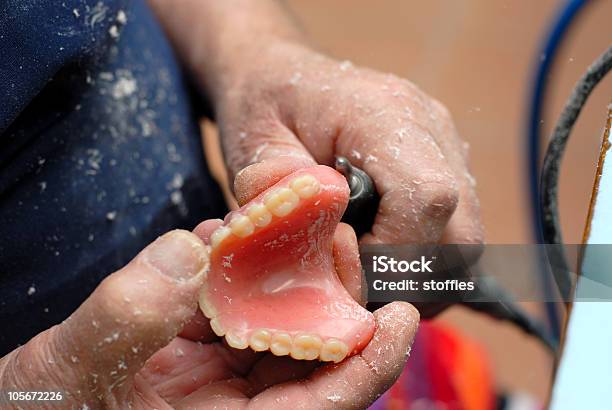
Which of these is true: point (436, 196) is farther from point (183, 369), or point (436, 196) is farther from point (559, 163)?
point (183, 369)

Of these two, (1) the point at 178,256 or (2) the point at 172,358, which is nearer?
(1) the point at 178,256

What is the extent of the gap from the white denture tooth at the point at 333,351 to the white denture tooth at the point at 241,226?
0.09m

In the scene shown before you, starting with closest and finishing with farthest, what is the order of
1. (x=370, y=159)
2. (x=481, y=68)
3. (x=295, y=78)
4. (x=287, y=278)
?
(x=287, y=278) → (x=370, y=159) → (x=295, y=78) → (x=481, y=68)

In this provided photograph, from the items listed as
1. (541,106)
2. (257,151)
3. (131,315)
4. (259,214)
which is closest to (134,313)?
(131,315)

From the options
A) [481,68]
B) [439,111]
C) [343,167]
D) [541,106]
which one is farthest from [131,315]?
[481,68]

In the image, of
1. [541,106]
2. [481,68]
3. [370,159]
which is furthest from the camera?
[481,68]

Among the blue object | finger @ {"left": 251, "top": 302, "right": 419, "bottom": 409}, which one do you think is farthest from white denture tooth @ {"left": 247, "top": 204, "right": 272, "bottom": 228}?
the blue object

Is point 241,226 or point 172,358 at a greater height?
point 241,226

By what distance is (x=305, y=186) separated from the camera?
0.45 metres

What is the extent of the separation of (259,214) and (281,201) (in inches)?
0.7

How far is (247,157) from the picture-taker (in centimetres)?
73

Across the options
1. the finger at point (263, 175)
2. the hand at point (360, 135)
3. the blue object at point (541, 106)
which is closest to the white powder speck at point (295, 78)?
the hand at point (360, 135)

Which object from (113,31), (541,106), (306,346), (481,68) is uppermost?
(113,31)

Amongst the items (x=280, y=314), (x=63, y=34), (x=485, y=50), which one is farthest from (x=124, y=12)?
(x=485, y=50)
